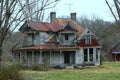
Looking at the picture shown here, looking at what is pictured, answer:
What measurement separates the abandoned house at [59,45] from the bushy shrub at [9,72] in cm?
3135

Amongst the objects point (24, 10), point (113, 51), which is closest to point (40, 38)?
point (24, 10)

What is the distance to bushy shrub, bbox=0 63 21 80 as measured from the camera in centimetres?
1668

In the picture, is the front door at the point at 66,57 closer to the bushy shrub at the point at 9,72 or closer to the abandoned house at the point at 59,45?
the abandoned house at the point at 59,45

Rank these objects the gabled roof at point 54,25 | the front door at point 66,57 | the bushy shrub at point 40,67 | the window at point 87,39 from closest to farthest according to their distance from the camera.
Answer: the bushy shrub at point 40,67, the gabled roof at point 54,25, the front door at point 66,57, the window at point 87,39

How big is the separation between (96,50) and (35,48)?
32.8 ft

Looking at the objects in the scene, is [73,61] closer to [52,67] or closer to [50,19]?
[52,67]

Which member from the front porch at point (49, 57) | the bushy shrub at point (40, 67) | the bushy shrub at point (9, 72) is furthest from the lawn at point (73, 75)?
the front porch at point (49, 57)

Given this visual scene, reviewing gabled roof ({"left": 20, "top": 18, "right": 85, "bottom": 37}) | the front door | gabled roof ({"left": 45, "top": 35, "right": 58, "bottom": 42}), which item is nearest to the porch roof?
gabled roof ({"left": 45, "top": 35, "right": 58, "bottom": 42})

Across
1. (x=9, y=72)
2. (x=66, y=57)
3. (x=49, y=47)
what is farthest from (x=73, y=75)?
(x=66, y=57)

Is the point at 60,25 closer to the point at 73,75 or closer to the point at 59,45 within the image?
the point at 59,45

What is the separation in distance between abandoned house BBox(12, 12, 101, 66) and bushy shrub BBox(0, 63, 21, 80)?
31346 millimetres

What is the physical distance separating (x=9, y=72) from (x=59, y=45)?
3426cm

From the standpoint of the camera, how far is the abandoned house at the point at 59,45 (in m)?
50.4

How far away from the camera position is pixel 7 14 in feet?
46.9
